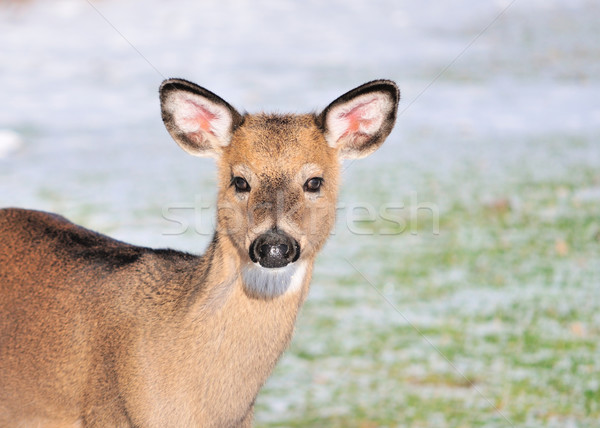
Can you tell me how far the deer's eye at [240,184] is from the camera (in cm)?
457

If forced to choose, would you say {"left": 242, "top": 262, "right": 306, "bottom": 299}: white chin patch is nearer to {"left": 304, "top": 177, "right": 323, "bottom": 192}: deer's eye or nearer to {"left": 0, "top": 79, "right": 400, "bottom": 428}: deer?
{"left": 0, "top": 79, "right": 400, "bottom": 428}: deer

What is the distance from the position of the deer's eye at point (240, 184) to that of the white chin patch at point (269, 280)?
0.43 metres

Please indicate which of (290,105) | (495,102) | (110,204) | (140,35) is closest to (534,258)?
(110,204)

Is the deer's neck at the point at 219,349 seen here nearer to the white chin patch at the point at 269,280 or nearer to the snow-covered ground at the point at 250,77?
the white chin patch at the point at 269,280

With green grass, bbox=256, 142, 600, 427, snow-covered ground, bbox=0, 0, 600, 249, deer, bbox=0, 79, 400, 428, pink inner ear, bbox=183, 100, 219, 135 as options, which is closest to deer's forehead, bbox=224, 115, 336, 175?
deer, bbox=0, 79, 400, 428

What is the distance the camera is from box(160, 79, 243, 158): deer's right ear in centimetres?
473

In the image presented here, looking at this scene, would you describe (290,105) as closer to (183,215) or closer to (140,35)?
(183,215)

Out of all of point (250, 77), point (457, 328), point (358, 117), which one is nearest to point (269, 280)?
point (358, 117)

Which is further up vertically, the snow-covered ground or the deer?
the snow-covered ground

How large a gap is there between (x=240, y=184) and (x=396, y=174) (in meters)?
10.6

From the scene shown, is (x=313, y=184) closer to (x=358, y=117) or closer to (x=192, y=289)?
(x=358, y=117)

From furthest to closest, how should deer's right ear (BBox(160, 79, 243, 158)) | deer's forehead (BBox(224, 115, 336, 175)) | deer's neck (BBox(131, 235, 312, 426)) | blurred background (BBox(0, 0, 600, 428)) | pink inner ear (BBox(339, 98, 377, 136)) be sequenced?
1. blurred background (BBox(0, 0, 600, 428))
2. pink inner ear (BBox(339, 98, 377, 136))
3. deer's right ear (BBox(160, 79, 243, 158))
4. deer's forehead (BBox(224, 115, 336, 175))
5. deer's neck (BBox(131, 235, 312, 426))

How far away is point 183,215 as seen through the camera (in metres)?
13.0

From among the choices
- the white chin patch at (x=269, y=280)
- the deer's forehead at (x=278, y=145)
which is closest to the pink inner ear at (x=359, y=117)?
the deer's forehead at (x=278, y=145)
